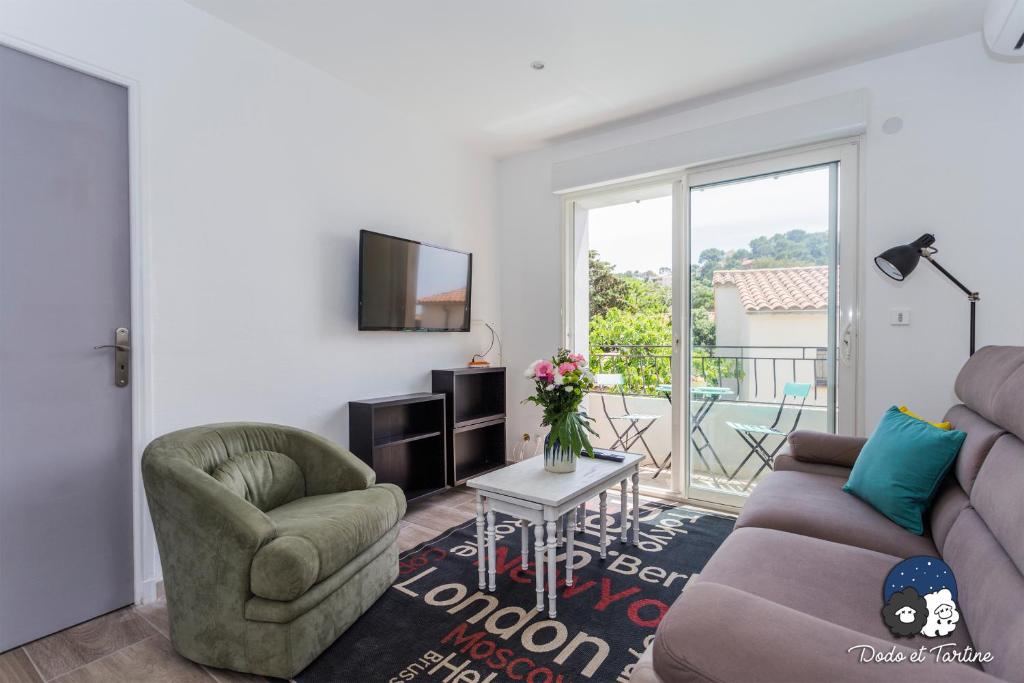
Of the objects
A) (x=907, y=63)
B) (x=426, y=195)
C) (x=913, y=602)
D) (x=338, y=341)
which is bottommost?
(x=913, y=602)

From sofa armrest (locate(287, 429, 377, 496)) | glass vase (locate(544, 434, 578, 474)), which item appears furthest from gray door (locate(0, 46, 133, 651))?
glass vase (locate(544, 434, 578, 474))

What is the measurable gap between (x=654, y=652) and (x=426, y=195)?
11.4 feet

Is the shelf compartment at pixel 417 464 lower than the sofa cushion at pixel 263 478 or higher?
lower

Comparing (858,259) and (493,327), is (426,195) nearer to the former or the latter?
(493,327)

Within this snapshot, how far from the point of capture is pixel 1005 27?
2.16 metres

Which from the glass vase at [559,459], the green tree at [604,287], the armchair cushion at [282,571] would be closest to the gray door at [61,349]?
the armchair cushion at [282,571]

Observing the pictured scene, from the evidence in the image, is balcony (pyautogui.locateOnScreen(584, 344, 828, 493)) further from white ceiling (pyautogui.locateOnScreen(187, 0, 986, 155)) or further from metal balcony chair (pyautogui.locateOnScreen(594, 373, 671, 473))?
white ceiling (pyautogui.locateOnScreen(187, 0, 986, 155))

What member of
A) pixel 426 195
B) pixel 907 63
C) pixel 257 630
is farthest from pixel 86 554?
pixel 907 63

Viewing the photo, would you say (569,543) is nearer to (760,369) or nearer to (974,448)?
(974,448)

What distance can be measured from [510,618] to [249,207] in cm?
239

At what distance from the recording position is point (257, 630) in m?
1.67

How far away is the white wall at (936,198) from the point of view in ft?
8.48

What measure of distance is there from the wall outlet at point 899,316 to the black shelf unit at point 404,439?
2790 mm

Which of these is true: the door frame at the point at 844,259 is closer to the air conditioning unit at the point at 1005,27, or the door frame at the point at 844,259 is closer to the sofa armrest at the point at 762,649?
the air conditioning unit at the point at 1005,27
